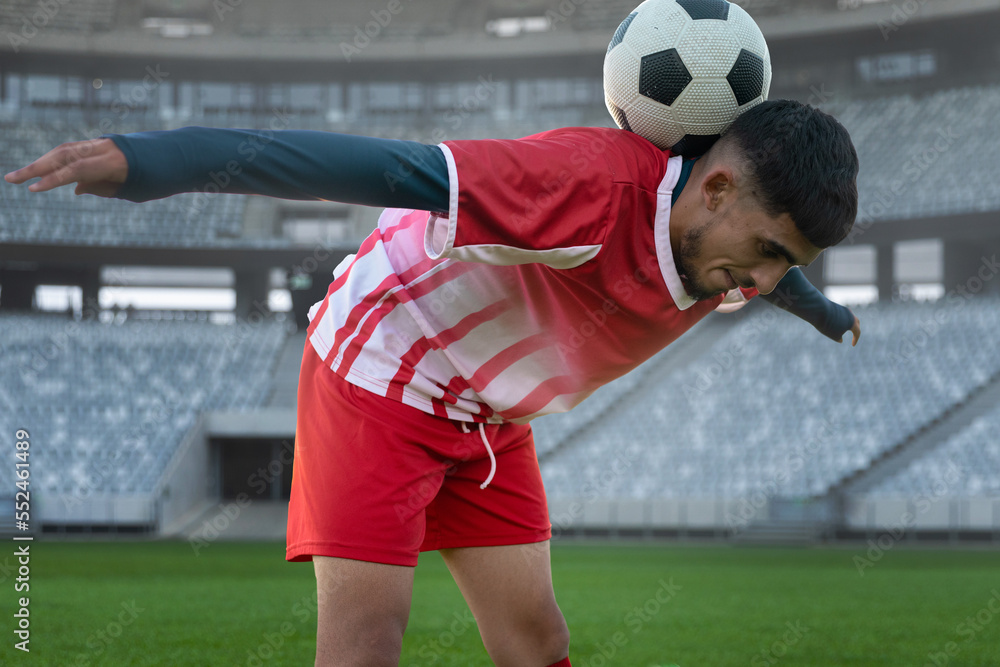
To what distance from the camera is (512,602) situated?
2.21 m

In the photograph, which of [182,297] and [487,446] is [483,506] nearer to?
[487,446]

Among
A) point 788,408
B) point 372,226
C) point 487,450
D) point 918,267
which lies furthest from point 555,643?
point 918,267

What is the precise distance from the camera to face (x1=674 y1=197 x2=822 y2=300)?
175cm

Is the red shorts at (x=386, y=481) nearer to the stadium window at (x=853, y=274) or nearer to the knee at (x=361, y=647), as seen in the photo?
the knee at (x=361, y=647)

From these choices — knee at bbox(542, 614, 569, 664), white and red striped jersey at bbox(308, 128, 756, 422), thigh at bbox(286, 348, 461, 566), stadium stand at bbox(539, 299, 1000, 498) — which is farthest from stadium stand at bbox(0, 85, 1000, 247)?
thigh at bbox(286, 348, 461, 566)

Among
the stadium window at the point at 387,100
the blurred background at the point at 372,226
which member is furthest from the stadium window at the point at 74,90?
the stadium window at the point at 387,100

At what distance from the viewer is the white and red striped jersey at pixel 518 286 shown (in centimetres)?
159

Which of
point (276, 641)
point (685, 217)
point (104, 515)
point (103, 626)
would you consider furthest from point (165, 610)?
point (104, 515)

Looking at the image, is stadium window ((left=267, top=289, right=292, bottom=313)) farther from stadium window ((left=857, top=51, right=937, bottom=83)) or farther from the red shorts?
the red shorts

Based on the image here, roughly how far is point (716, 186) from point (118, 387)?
20697 millimetres

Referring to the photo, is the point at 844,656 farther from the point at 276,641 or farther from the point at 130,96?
the point at 130,96

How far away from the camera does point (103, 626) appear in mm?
6152

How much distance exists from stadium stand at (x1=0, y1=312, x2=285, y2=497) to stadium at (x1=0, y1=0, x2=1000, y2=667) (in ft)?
0.24

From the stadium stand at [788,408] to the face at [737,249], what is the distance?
49.9 ft
